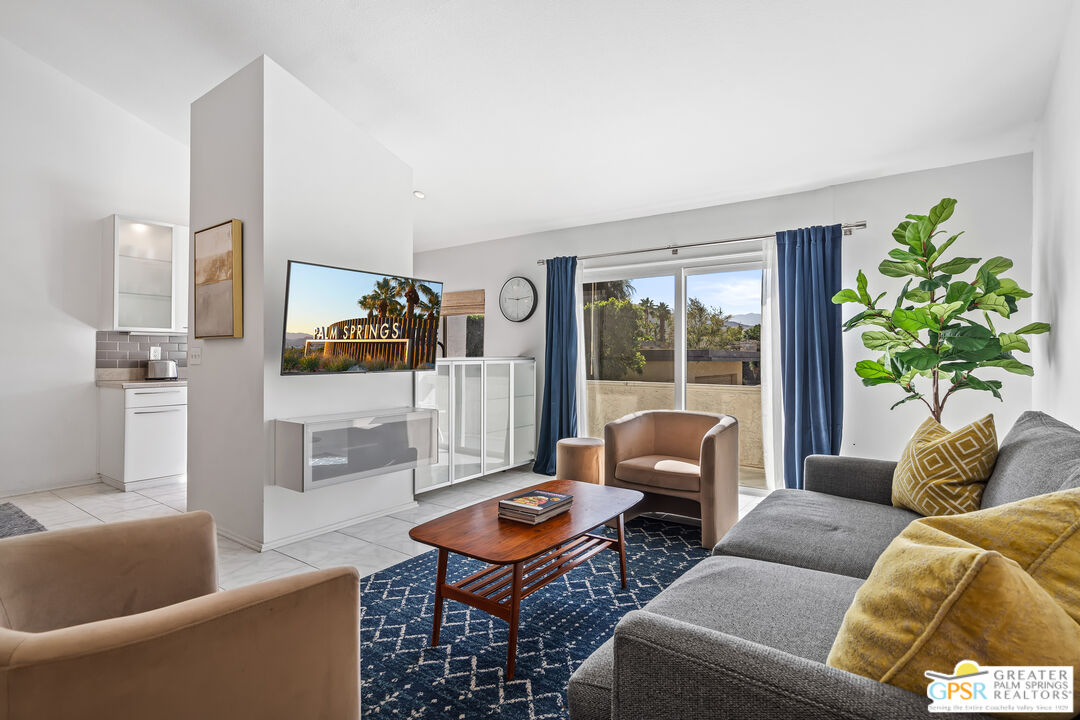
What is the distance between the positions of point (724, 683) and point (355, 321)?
9.94ft

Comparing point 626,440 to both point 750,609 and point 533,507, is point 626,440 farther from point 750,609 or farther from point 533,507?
point 750,609

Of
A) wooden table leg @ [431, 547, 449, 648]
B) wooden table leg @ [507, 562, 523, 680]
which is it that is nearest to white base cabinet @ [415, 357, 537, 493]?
wooden table leg @ [431, 547, 449, 648]

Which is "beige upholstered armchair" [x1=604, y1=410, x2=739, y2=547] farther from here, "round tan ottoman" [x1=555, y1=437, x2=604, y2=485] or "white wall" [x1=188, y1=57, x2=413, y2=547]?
"white wall" [x1=188, y1=57, x2=413, y2=547]

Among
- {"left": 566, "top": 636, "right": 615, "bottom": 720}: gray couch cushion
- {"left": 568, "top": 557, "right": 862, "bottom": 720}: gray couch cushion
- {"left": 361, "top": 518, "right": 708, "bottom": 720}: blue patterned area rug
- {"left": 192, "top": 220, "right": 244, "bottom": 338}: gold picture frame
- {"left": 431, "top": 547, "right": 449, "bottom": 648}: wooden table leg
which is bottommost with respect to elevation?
{"left": 361, "top": 518, "right": 708, "bottom": 720}: blue patterned area rug

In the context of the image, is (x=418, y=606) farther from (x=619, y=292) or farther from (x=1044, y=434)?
(x=619, y=292)

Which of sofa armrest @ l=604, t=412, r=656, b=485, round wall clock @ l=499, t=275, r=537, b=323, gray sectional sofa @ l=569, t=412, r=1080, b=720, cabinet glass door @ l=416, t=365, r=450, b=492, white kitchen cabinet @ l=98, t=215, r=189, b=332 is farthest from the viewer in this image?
round wall clock @ l=499, t=275, r=537, b=323

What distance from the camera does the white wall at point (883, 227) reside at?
132 inches

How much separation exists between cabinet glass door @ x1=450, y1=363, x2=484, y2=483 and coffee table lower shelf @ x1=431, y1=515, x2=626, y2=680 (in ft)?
6.18

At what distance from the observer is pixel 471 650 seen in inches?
80.0

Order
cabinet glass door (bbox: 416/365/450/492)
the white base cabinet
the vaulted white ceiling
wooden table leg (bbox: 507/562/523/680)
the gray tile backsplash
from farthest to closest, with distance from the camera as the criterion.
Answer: the gray tile backsplash → the white base cabinet → cabinet glass door (bbox: 416/365/450/492) → the vaulted white ceiling → wooden table leg (bbox: 507/562/523/680)

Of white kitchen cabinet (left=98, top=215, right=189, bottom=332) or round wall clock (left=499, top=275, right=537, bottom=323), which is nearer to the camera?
white kitchen cabinet (left=98, top=215, right=189, bottom=332)

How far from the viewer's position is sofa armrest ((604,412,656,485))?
3537mm

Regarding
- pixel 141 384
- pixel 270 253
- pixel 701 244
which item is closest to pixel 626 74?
pixel 701 244

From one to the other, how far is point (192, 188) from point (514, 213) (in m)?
2.59
